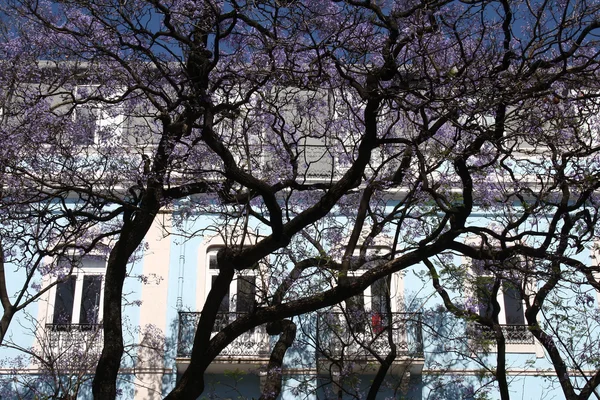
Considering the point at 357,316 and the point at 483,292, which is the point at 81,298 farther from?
the point at 483,292

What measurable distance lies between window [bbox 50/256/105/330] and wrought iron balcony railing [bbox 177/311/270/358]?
1.48 m

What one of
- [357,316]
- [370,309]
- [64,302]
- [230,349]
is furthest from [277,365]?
[64,302]

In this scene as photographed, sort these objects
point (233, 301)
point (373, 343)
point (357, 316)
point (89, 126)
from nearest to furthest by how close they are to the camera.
Result: point (89, 126)
point (357, 316)
point (373, 343)
point (233, 301)

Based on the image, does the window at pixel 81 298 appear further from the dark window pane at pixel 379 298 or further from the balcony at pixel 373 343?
the dark window pane at pixel 379 298

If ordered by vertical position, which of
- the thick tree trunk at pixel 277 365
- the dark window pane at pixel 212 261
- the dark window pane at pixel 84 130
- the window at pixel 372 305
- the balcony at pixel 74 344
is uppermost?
the dark window pane at pixel 84 130

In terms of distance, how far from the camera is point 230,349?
14.4 m

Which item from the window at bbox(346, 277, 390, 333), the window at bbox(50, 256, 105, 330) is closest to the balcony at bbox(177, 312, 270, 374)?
the window at bbox(50, 256, 105, 330)

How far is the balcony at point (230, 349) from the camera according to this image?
14156 mm

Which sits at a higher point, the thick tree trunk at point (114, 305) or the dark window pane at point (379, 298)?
the dark window pane at point (379, 298)

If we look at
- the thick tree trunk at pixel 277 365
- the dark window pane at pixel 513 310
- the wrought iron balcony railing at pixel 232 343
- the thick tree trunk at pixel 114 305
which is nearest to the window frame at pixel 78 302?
the wrought iron balcony railing at pixel 232 343

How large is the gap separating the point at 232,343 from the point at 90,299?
2764mm

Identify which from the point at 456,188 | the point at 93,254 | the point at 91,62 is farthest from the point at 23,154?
the point at 456,188

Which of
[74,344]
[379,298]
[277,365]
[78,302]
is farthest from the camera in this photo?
[78,302]

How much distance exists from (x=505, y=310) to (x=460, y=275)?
3224 millimetres
